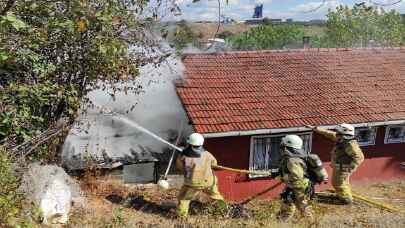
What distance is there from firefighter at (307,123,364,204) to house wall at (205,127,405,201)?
199cm

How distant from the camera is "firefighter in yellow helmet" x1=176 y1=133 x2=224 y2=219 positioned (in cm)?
838

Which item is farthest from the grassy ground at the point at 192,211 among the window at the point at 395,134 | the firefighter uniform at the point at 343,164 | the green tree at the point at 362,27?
the green tree at the point at 362,27

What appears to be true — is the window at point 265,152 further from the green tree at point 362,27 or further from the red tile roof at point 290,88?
the green tree at point 362,27

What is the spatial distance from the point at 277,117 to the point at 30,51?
6174mm

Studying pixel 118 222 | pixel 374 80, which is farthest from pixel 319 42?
pixel 118 222

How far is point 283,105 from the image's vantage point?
1184 cm

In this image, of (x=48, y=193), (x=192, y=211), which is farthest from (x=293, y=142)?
(x=48, y=193)

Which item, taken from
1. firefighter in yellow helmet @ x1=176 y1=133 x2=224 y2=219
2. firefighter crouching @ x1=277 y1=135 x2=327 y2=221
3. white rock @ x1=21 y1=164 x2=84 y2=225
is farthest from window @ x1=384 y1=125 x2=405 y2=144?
white rock @ x1=21 y1=164 x2=84 y2=225

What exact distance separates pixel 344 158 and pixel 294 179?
2.53 meters

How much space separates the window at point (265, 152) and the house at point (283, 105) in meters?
0.03

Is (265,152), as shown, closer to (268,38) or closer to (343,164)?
(343,164)

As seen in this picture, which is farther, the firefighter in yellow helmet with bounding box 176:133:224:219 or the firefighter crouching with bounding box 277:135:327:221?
the firefighter in yellow helmet with bounding box 176:133:224:219

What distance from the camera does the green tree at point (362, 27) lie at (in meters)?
38.1

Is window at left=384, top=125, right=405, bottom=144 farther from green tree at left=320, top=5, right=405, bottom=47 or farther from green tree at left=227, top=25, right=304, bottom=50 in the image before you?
green tree at left=227, top=25, right=304, bottom=50
